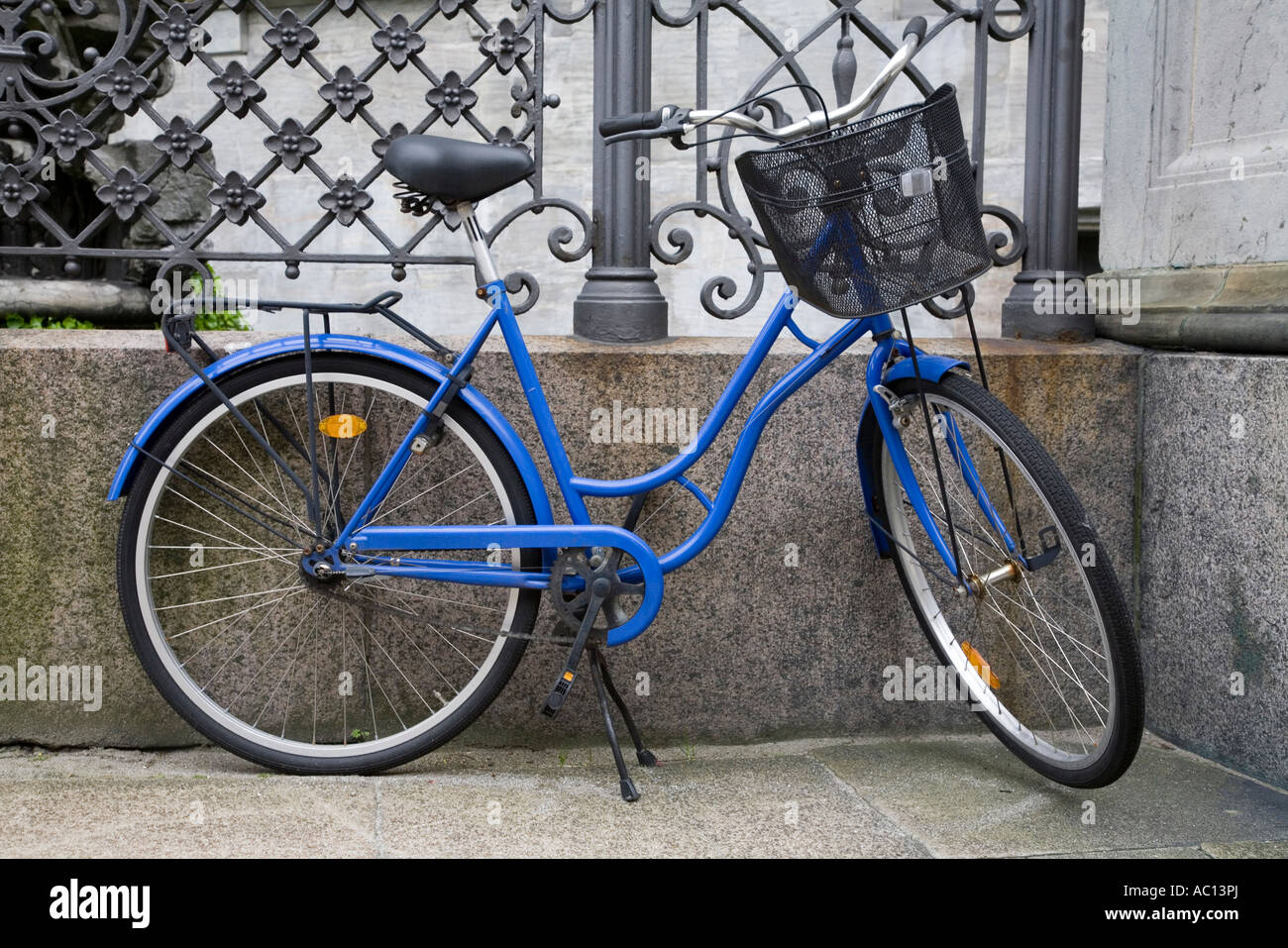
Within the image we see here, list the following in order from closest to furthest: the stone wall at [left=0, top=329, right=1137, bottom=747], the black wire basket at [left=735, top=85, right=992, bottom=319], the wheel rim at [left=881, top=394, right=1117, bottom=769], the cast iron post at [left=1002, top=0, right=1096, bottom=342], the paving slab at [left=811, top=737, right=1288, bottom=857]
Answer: the black wire basket at [left=735, top=85, right=992, bottom=319] → the paving slab at [left=811, top=737, right=1288, bottom=857] → the wheel rim at [left=881, top=394, right=1117, bottom=769] → the stone wall at [left=0, top=329, right=1137, bottom=747] → the cast iron post at [left=1002, top=0, right=1096, bottom=342]

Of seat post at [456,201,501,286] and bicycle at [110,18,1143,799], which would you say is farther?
seat post at [456,201,501,286]

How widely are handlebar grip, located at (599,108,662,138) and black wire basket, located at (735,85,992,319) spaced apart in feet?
0.71

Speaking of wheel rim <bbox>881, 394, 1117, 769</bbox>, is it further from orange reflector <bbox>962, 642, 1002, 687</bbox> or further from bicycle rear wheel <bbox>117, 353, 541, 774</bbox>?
bicycle rear wheel <bbox>117, 353, 541, 774</bbox>

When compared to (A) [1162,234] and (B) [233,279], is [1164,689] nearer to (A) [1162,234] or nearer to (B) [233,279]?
(A) [1162,234]

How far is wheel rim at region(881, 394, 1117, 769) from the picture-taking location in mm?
3139

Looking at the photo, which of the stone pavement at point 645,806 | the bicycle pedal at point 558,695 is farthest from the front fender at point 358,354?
the stone pavement at point 645,806

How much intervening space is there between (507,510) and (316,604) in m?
0.68

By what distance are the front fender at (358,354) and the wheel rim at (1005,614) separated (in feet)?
2.95

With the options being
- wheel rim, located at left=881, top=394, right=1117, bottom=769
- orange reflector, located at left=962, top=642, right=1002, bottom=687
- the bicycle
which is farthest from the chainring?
orange reflector, located at left=962, top=642, right=1002, bottom=687

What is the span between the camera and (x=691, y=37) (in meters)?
7.00

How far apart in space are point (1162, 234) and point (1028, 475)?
130 centimetres

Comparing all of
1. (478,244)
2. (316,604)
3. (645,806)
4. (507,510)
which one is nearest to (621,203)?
(478,244)

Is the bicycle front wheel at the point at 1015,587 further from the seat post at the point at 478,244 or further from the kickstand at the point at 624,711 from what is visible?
the seat post at the point at 478,244

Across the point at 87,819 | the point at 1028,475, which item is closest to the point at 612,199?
the point at 1028,475
